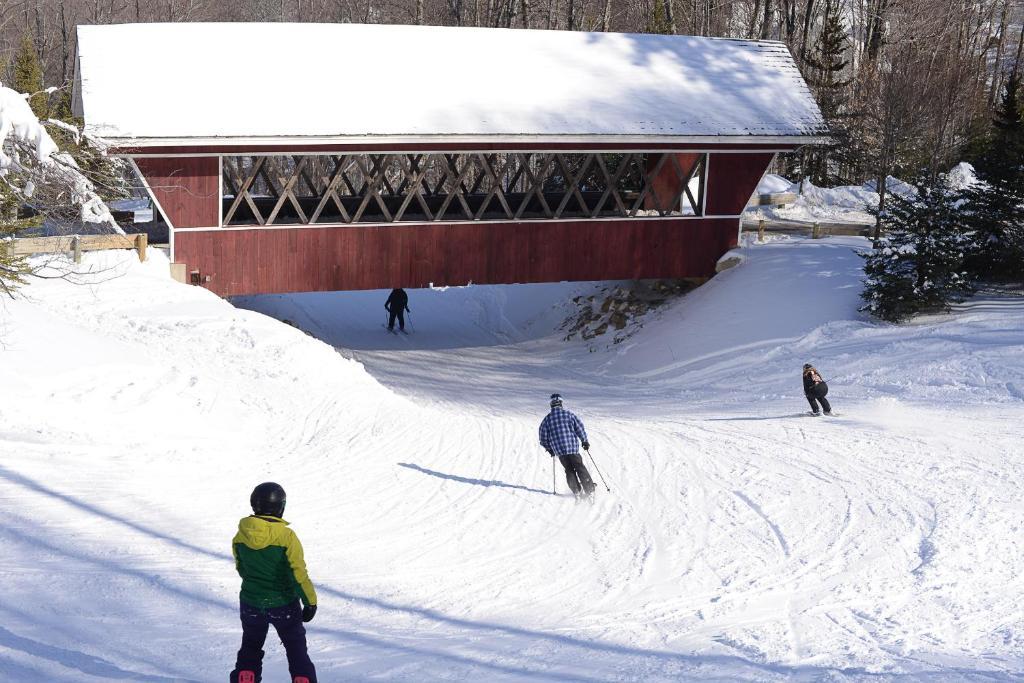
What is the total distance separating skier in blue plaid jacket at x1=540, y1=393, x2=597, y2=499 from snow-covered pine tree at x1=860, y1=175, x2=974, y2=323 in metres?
9.09

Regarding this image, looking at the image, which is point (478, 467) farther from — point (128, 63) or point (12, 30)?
point (12, 30)

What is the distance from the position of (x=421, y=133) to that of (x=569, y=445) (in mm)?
8613

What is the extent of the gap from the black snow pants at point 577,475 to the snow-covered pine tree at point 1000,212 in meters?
11.0

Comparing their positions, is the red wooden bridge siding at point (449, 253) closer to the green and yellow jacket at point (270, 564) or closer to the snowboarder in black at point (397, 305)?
the snowboarder in black at point (397, 305)

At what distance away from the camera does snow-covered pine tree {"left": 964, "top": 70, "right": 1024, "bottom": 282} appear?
19.1 meters

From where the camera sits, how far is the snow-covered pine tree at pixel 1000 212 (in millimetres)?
19078

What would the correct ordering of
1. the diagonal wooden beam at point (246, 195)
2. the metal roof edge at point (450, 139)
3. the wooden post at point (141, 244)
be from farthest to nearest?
the diagonal wooden beam at point (246, 195) < the wooden post at point (141, 244) < the metal roof edge at point (450, 139)

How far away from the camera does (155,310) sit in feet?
54.3

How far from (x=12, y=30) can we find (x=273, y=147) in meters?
47.9

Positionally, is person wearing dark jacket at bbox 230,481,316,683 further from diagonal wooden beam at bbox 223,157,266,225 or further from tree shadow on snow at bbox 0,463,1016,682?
diagonal wooden beam at bbox 223,157,266,225

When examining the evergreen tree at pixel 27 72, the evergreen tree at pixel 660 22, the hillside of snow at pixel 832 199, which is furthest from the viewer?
the evergreen tree at pixel 660 22

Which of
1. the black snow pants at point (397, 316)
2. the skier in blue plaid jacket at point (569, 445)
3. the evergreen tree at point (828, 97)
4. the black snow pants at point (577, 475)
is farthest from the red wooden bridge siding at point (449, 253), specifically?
the evergreen tree at point (828, 97)

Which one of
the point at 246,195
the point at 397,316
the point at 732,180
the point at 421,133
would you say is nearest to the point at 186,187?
the point at 246,195

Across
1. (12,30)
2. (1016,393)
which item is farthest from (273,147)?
(12,30)
